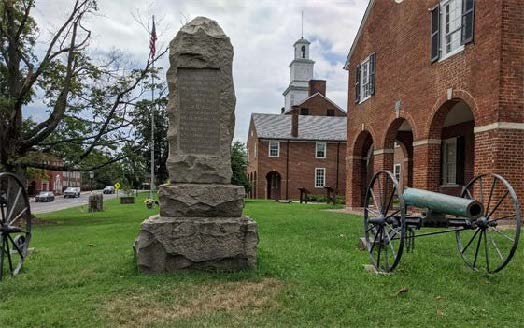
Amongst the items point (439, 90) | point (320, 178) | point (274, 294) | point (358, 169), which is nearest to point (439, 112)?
point (439, 90)

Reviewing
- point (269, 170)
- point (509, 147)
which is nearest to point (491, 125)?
point (509, 147)

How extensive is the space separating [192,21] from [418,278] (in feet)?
15.3

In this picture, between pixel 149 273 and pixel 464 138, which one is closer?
pixel 149 273

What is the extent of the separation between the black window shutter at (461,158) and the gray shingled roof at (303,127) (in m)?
28.9

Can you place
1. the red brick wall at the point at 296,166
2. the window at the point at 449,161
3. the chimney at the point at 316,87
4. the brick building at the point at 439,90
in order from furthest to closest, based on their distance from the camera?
the chimney at the point at 316,87, the red brick wall at the point at 296,166, the window at the point at 449,161, the brick building at the point at 439,90

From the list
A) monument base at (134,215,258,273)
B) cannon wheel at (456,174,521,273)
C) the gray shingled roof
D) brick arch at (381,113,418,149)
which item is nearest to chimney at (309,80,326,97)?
the gray shingled roof

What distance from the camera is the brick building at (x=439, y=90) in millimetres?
11898

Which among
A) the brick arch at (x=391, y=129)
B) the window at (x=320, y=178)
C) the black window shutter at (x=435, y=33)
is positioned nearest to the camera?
the black window shutter at (x=435, y=33)

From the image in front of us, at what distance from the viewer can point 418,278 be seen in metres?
6.34

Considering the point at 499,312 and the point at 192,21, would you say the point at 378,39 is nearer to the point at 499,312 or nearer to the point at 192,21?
the point at 192,21

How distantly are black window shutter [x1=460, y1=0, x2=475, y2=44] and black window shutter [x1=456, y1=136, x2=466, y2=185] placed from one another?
612 centimetres

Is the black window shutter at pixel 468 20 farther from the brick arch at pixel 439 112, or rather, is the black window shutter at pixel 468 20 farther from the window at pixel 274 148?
the window at pixel 274 148

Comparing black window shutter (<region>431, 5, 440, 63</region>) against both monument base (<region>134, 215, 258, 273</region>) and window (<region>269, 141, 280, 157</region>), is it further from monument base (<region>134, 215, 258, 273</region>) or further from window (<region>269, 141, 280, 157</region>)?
window (<region>269, 141, 280, 157</region>)

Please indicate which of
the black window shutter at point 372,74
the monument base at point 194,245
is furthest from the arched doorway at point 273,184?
the monument base at point 194,245
